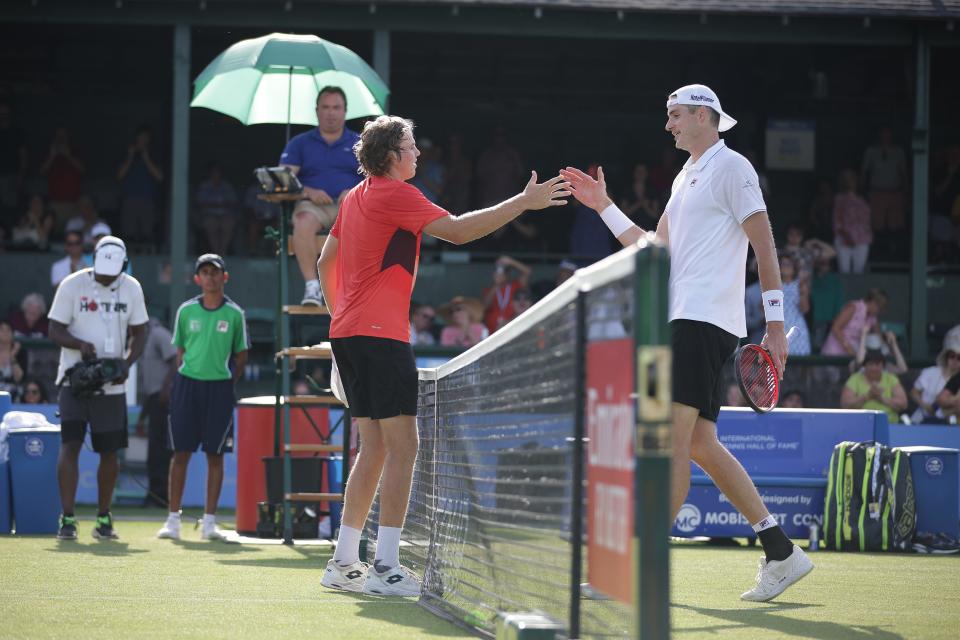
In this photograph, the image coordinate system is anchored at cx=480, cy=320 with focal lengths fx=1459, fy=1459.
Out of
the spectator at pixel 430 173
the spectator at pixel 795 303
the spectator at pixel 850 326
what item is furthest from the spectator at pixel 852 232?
the spectator at pixel 430 173

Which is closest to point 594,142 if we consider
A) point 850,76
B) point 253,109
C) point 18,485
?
point 850,76

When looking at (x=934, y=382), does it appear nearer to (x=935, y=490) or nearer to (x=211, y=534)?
(x=935, y=490)

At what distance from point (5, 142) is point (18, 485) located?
1212cm

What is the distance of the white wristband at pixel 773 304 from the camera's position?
667 cm

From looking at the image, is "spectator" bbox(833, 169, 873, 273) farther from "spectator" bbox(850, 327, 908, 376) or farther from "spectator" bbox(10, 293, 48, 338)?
"spectator" bbox(10, 293, 48, 338)

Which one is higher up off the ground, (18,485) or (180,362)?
(180,362)

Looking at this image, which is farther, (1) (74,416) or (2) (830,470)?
(2) (830,470)

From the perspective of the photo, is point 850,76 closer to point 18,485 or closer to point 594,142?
point 594,142

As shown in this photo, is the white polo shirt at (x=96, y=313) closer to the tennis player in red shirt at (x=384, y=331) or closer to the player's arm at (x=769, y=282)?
the tennis player in red shirt at (x=384, y=331)

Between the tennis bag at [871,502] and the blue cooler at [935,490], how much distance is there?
0.10m

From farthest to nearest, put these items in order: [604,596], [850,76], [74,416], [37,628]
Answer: [850,76] → [74,416] → [37,628] → [604,596]

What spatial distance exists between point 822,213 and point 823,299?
368 cm

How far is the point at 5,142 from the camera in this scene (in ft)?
73.9

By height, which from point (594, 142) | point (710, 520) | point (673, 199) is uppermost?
point (594, 142)
